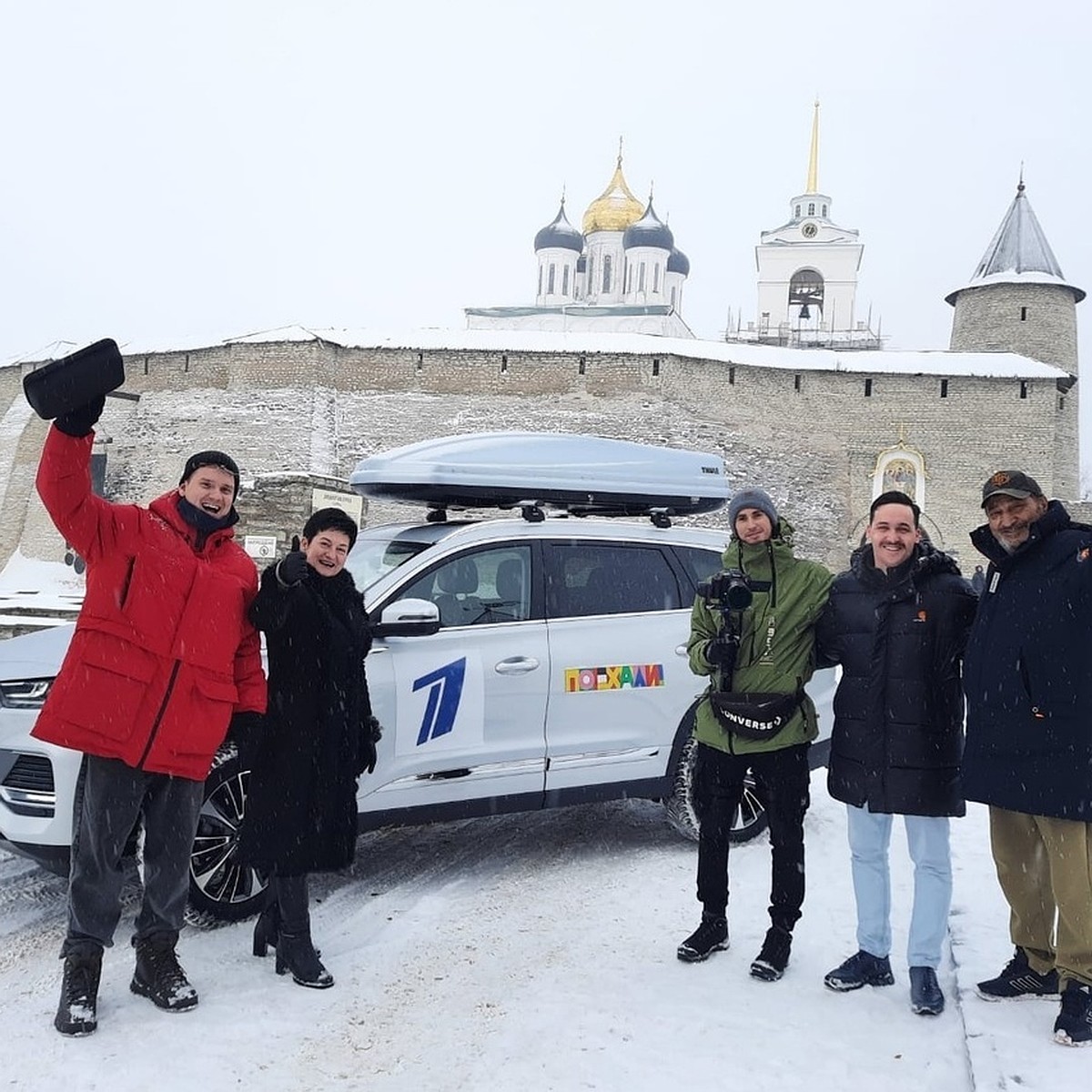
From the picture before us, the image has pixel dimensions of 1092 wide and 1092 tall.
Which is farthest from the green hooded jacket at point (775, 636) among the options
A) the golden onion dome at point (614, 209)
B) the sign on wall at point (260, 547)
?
the golden onion dome at point (614, 209)

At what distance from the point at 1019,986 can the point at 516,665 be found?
8.02 feet

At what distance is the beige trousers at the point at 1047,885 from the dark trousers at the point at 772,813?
0.68 m

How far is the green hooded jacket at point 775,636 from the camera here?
381cm

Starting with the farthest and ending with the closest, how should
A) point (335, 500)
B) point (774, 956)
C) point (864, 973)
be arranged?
point (335, 500)
point (774, 956)
point (864, 973)

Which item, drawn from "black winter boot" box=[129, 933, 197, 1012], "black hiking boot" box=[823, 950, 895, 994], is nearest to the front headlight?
"black winter boot" box=[129, 933, 197, 1012]

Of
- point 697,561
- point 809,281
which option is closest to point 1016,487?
point 697,561

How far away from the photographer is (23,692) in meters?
4.05

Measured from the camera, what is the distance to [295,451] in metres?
32.2

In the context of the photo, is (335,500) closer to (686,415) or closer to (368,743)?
(368,743)

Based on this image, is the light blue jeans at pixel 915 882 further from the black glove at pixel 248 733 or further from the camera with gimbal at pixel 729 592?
the black glove at pixel 248 733

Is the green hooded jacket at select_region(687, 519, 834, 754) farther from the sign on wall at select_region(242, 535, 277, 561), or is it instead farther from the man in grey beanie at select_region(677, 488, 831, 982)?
the sign on wall at select_region(242, 535, 277, 561)

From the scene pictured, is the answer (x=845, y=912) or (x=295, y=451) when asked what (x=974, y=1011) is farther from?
(x=295, y=451)

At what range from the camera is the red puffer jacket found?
125 inches

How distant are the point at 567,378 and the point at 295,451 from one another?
8.88 metres
